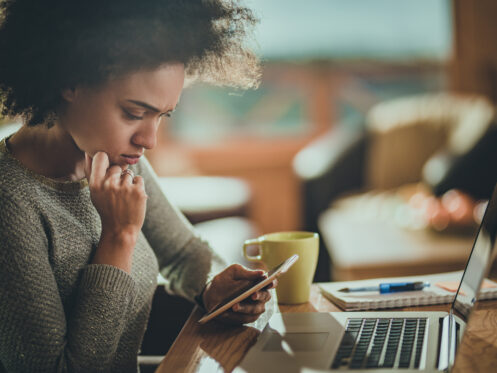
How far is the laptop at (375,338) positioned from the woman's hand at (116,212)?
0.24 metres

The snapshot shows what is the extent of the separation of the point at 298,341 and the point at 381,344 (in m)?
0.11

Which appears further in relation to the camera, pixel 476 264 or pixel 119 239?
pixel 119 239

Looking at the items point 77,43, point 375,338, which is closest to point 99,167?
point 77,43

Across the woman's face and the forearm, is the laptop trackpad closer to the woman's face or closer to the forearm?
the forearm

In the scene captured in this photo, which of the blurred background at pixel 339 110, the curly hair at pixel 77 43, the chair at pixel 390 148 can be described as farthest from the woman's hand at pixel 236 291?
the chair at pixel 390 148

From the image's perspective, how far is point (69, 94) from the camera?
84 centimetres

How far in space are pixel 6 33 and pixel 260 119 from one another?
11.0ft

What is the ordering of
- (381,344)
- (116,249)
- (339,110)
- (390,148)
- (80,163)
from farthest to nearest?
(339,110)
(390,148)
(80,163)
(116,249)
(381,344)

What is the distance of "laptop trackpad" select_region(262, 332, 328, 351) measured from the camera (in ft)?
2.32

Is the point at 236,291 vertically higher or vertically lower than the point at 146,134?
lower

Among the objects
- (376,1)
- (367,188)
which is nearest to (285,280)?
(367,188)

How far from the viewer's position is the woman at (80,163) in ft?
2.40

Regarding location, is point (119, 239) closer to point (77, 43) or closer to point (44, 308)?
point (44, 308)

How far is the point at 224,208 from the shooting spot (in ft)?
8.04
